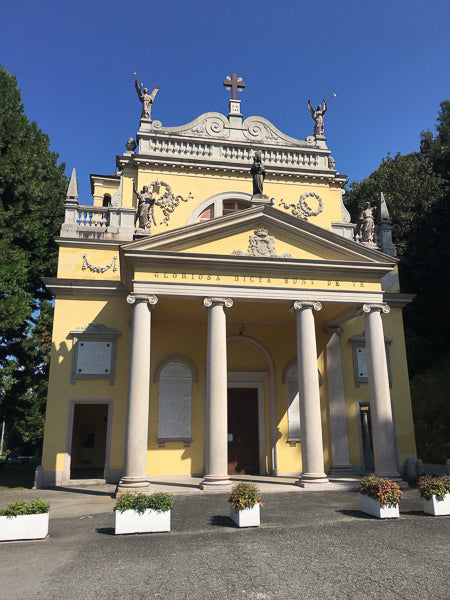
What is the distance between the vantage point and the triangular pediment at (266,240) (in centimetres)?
1480

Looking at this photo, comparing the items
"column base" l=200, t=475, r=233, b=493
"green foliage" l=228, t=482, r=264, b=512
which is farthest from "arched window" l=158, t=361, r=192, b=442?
"green foliage" l=228, t=482, r=264, b=512

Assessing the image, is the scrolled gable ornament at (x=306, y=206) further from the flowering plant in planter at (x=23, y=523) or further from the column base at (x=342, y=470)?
the flowering plant in planter at (x=23, y=523)

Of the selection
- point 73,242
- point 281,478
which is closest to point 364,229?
point 281,478

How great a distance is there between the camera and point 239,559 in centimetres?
711

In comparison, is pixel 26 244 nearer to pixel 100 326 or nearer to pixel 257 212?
pixel 100 326

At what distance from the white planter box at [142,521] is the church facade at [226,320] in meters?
3.68

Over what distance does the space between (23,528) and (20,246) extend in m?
15.7

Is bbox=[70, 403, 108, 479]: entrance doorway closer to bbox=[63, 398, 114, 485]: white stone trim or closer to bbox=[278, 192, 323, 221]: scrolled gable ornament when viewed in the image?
bbox=[63, 398, 114, 485]: white stone trim

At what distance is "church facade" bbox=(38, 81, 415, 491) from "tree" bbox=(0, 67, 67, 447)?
2370 mm

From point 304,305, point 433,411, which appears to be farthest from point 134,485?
point 433,411

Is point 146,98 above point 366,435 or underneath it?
above

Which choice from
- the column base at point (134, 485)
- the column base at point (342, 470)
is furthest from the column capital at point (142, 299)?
the column base at point (342, 470)

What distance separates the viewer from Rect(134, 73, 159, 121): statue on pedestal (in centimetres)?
2044

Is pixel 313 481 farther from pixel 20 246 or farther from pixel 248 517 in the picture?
pixel 20 246
